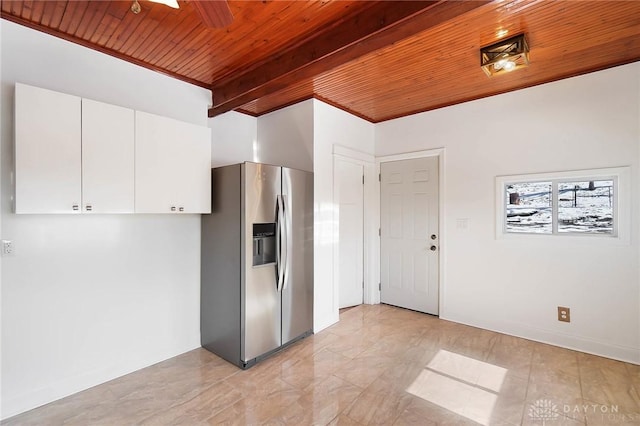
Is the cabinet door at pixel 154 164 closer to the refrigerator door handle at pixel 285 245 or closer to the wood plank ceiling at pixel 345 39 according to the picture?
the wood plank ceiling at pixel 345 39

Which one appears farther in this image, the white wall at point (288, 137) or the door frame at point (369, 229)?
the door frame at point (369, 229)

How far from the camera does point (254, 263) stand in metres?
2.68

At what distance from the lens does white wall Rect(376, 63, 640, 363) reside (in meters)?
2.64

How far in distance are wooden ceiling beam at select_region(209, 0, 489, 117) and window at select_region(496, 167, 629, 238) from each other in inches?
87.2

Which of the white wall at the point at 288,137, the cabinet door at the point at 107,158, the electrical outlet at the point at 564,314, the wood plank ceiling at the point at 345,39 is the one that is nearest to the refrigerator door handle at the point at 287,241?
the white wall at the point at 288,137

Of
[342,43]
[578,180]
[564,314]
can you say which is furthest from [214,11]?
[564,314]

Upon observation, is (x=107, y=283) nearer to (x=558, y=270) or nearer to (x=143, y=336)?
(x=143, y=336)

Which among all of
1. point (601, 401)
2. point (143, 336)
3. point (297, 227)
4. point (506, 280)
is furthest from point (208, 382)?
point (506, 280)

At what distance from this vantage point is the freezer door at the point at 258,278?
2.58 meters

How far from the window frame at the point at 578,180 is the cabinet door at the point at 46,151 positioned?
156 inches

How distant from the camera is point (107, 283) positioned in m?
2.41

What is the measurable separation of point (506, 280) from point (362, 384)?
2.07 meters

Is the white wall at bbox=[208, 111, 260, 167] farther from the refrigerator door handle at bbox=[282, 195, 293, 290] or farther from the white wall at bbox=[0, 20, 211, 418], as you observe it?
the refrigerator door handle at bbox=[282, 195, 293, 290]

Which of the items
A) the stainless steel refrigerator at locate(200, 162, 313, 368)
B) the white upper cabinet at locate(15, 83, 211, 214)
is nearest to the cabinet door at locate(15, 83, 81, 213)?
the white upper cabinet at locate(15, 83, 211, 214)
